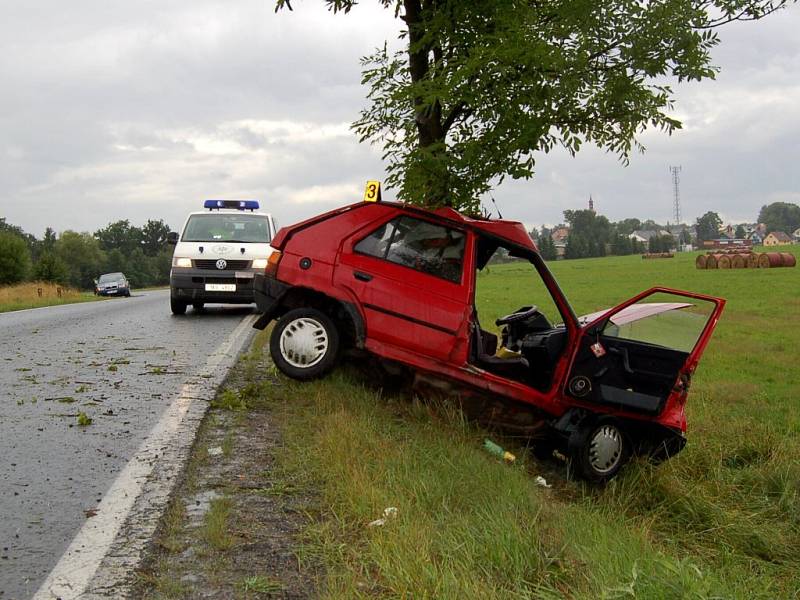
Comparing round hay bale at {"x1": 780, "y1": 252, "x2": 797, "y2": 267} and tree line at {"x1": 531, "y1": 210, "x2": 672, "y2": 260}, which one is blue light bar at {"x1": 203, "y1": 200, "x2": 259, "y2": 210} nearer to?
round hay bale at {"x1": 780, "y1": 252, "x2": 797, "y2": 267}

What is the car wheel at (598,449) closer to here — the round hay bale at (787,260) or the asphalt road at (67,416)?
the asphalt road at (67,416)

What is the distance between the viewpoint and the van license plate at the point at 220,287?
14.7 m

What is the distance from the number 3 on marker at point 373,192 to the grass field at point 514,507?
57.9 inches

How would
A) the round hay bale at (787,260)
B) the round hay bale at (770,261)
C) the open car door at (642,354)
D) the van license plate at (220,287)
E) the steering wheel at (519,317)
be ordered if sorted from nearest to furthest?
the open car door at (642,354), the steering wheel at (519,317), the van license plate at (220,287), the round hay bale at (770,261), the round hay bale at (787,260)

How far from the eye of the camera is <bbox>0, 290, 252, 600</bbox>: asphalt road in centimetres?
346

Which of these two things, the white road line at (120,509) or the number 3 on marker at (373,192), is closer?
the white road line at (120,509)

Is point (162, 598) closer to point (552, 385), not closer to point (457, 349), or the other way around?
point (457, 349)

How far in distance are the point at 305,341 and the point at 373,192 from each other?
1.40 meters

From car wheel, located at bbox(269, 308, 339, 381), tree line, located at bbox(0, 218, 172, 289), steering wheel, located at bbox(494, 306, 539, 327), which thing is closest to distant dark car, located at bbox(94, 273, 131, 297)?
tree line, located at bbox(0, 218, 172, 289)

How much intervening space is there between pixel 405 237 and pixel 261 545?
3.52 metres

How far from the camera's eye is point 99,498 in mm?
3939

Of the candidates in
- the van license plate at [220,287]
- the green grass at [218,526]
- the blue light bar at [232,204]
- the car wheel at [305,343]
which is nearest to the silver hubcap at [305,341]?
the car wheel at [305,343]

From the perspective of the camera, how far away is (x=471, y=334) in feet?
20.6

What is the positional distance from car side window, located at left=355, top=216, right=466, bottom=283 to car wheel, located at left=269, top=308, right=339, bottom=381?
2.23ft
